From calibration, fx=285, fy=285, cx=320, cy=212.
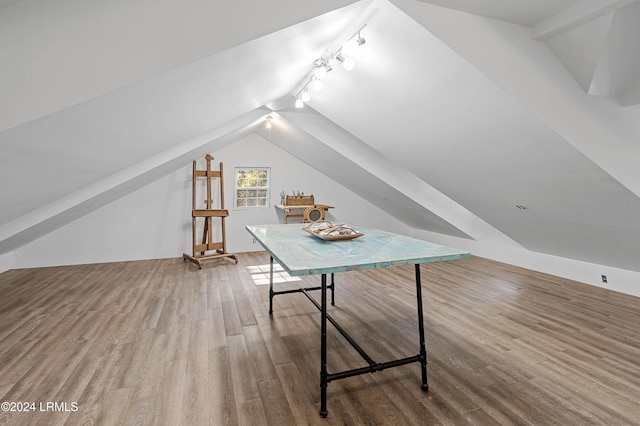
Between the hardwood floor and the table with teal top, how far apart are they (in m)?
0.18

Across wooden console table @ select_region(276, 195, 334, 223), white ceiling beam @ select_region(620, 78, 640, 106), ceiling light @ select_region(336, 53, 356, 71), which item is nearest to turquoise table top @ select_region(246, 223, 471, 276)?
ceiling light @ select_region(336, 53, 356, 71)

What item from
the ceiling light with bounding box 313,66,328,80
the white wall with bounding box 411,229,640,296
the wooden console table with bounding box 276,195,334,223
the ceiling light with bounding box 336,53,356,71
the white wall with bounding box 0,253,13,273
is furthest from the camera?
the wooden console table with bounding box 276,195,334,223

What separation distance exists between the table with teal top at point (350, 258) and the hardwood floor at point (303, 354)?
18 centimetres

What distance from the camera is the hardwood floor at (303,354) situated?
1765 mm

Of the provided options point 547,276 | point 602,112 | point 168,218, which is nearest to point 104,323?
point 168,218

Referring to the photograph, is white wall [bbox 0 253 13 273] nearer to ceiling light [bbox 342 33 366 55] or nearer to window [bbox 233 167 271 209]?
window [bbox 233 167 271 209]

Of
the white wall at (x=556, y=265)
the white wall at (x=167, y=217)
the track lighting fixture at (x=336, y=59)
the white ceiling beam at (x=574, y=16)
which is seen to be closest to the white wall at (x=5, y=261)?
the white wall at (x=167, y=217)

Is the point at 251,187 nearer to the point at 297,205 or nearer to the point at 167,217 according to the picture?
the point at 297,205

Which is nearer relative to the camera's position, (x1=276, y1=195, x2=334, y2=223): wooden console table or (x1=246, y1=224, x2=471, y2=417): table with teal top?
(x1=246, y1=224, x2=471, y2=417): table with teal top

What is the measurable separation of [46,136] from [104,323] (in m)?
2.12

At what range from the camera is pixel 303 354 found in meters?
2.43

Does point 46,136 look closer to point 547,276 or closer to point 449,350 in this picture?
point 449,350

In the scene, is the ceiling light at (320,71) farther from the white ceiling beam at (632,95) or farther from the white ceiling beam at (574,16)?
the white ceiling beam at (632,95)

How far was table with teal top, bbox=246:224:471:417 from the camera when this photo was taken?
1770 millimetres
